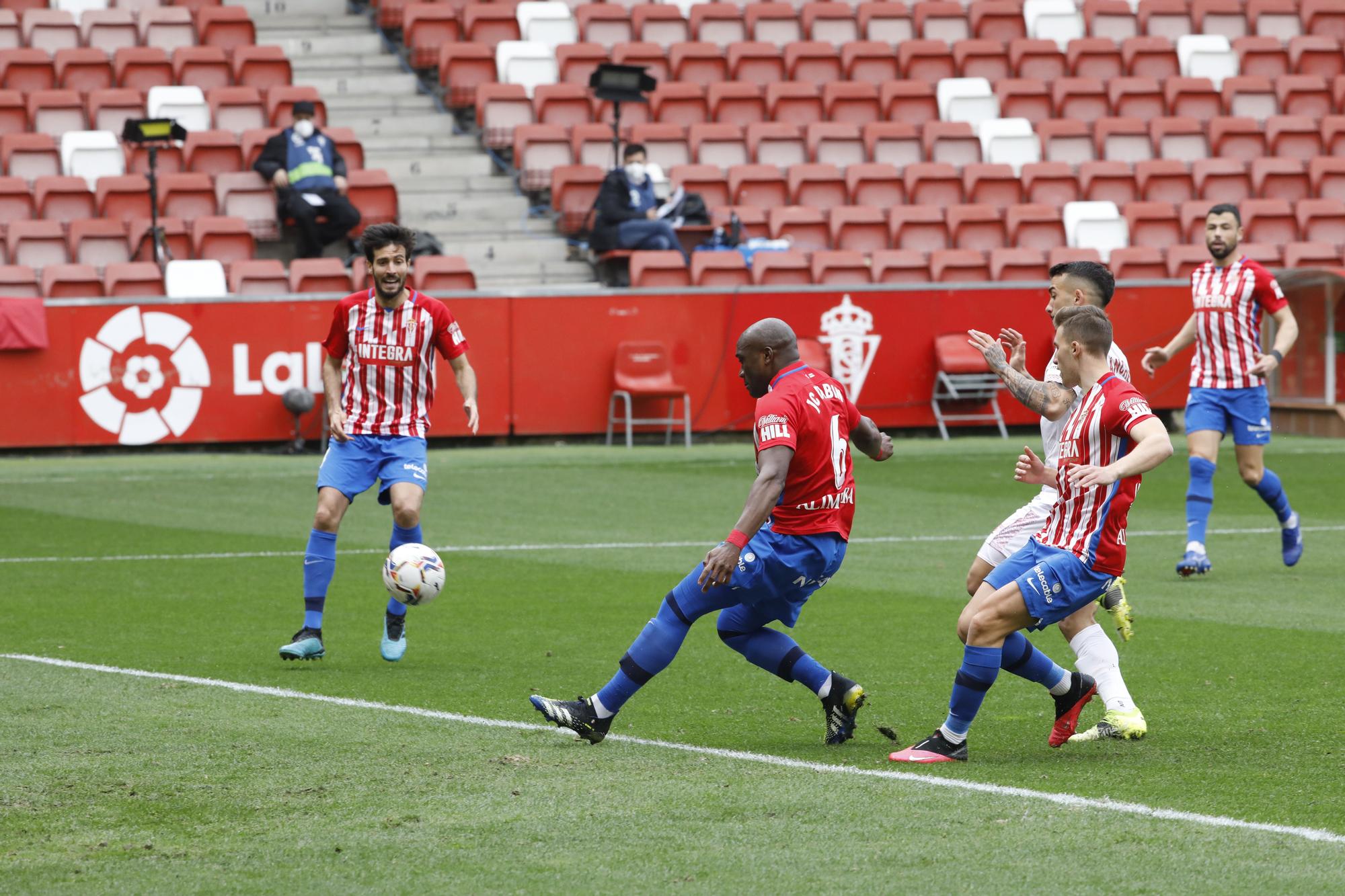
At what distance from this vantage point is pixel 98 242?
65.2ft

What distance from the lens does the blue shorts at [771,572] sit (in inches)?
240

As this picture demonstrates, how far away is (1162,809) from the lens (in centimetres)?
513

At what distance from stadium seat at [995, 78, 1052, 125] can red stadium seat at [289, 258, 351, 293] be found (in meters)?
10.2

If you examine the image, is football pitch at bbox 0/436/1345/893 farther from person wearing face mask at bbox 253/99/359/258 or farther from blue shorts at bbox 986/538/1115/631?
person wearing face mask at bbox 253/99/359/258

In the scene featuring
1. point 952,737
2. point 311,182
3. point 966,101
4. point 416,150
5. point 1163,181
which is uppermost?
point 966,101

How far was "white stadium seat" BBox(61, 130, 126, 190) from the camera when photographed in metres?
20.9

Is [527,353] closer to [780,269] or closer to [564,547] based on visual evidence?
[780,269]

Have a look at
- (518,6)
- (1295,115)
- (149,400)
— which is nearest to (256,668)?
(149,400)

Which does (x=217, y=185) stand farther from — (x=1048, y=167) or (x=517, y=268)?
(x=1048, y=167)

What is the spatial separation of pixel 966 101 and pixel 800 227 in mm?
4182

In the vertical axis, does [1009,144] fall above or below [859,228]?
above

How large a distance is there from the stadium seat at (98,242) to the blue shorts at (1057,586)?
1591 centimetres

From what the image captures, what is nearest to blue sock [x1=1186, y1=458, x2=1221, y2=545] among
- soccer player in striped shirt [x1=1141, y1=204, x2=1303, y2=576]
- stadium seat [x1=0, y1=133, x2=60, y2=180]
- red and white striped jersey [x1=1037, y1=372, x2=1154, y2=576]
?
soccer player in striped shirt [x1=1141, y1=204, x2=1303, y2=576]

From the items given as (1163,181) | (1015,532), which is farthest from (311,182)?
(1015,532)
